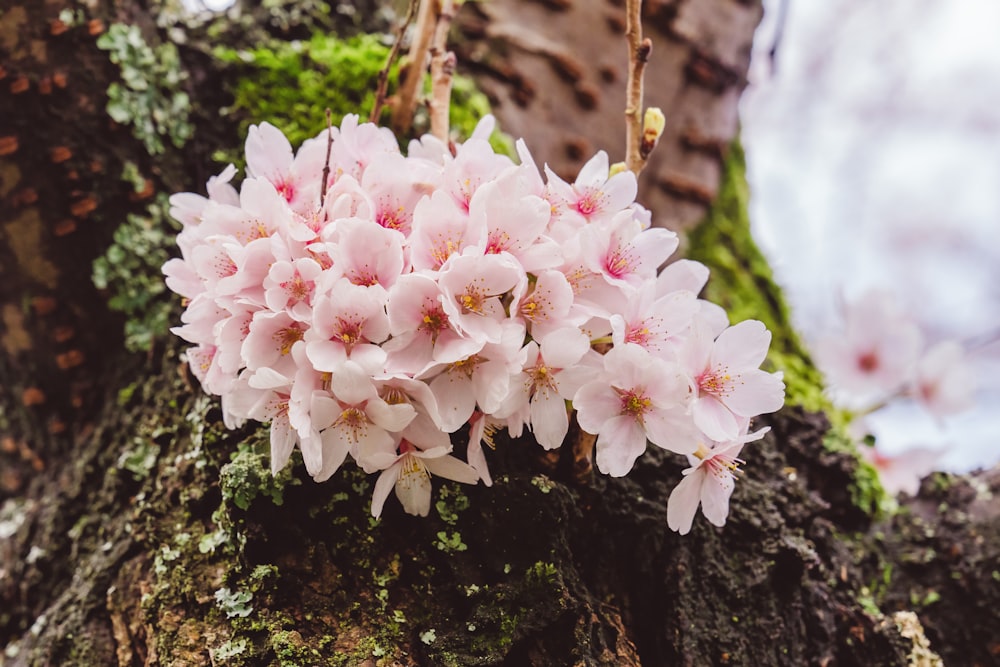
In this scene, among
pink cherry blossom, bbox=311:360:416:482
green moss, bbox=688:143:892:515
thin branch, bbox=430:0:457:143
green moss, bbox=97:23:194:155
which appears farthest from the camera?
green moss, bbox=688:143:892:515

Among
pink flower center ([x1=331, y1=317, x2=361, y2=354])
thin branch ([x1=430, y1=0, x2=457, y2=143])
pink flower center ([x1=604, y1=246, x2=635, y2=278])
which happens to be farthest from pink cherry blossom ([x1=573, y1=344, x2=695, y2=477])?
thin branch ([x1=430, y1=0, x2=457, y2=143])

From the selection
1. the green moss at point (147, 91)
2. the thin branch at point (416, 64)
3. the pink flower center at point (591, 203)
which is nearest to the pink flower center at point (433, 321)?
the pink flower center at point (591, 203)

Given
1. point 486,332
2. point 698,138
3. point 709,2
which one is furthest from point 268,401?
point 709,2

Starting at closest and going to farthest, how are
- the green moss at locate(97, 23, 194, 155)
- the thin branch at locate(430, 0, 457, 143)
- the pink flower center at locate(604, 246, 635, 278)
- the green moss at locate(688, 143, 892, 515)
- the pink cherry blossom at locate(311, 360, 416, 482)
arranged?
the pink cherry blossom at locate(311, 360, 416, 482)
the pink flower center at locate(604, 246, 635, 278)
the thin branch at locate(430, 0, 457, 143)
the green moss at locate(97, 23, 194, 155)
the green moss at locate(688, 143, 892, 515)

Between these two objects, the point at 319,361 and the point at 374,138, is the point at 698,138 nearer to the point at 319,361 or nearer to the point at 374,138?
the point at 374,138

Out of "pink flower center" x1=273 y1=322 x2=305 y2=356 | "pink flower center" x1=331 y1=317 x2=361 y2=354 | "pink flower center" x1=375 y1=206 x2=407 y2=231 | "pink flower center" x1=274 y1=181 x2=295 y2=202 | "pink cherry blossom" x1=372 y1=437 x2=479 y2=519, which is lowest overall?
"pink cherry blossom" x1=372 y1=437 x2=479 y2=519

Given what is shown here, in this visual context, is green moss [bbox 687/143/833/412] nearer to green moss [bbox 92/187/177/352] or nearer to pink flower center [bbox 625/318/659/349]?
pink flower center [bbox 625/318/659/349]
